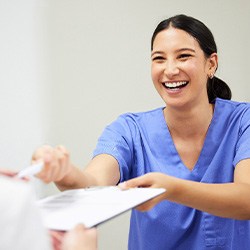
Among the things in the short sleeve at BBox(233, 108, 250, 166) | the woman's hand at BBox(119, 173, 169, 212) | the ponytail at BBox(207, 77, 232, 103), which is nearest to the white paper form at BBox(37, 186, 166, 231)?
the woman's hand at BBox(119, 173, 169, 212)

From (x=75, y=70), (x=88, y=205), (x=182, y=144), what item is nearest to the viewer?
(x=88, y=205)

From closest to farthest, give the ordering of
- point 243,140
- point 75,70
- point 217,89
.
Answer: point 243,140, point 217,89, point 75,70

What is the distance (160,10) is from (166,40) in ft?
2.07

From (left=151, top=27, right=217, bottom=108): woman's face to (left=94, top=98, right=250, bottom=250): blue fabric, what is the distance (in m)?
0.09

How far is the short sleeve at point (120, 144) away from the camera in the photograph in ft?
3.56

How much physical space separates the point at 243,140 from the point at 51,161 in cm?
56

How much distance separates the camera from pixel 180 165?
1146 mm

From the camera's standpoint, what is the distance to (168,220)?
1.10 meters

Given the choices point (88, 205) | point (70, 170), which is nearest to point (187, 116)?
point (70, 170)

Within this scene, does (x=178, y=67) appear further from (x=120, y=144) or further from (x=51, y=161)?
(x=51, y=161)

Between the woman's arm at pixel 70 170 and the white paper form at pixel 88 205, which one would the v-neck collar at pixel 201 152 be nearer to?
the woman's arm at pixel 70 170

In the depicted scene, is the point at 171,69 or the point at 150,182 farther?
the point at 171,69

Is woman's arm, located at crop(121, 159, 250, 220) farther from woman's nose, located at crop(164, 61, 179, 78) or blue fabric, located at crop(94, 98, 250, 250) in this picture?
woman's nose, located at crop(164, 61, 179, 78)

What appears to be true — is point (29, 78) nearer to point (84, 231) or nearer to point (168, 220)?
point (168, 220)
